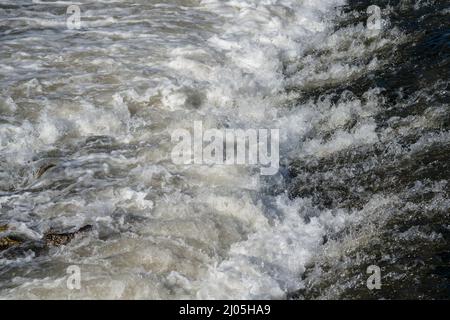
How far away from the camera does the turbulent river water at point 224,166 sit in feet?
17.8

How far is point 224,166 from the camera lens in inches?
284

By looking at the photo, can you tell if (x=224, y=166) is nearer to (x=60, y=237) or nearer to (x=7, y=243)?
(x=60, y=237)

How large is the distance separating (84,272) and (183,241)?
3.27ft

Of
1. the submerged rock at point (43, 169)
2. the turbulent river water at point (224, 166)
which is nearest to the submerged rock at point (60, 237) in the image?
the turbulent river water at point (224, 166)

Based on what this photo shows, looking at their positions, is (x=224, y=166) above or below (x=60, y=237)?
above

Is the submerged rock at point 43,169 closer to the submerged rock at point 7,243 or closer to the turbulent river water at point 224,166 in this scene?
the turbulent river water at point 224,166

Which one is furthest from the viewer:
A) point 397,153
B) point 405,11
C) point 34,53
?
point 405,11

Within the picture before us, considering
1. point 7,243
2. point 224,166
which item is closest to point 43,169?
point 7,243

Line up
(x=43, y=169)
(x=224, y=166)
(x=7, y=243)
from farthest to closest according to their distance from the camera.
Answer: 1. (x=224, y=166)
2. (x=43, y=169)
3. (x=7, y=243)

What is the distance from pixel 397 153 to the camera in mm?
7031

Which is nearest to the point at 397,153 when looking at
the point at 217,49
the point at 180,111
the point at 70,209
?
the point at 180,111

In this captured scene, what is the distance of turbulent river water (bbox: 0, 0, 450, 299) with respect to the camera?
5430 mm
